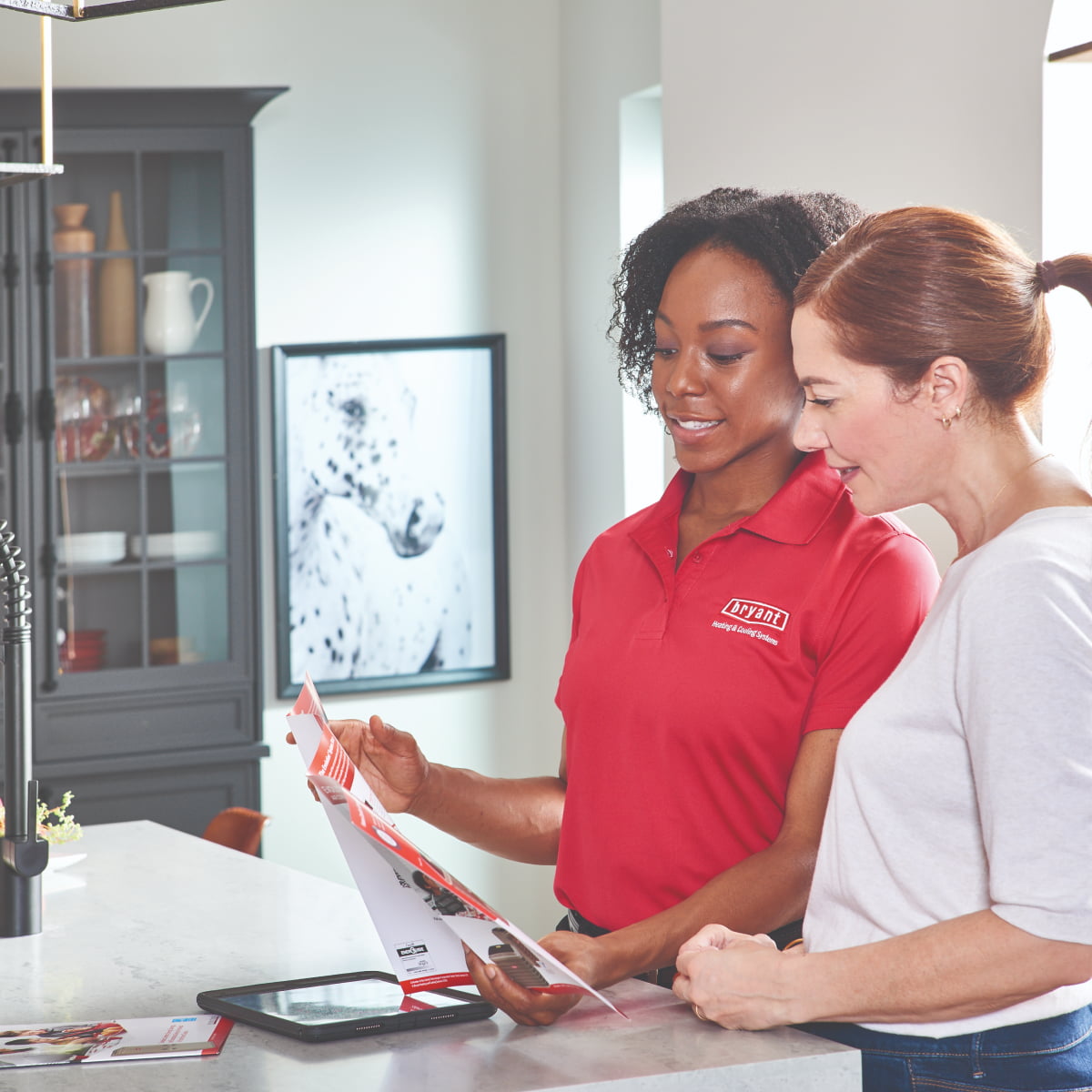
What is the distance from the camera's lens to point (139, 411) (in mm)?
4141

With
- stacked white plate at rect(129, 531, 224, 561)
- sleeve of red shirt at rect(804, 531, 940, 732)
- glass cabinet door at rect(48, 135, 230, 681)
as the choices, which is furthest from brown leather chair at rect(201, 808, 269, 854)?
sleeve of red shirt at rect(804, 531, 940, 732)

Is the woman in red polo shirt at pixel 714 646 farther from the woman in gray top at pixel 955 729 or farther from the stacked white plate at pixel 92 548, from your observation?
the stacked white plate at pixel 92 548

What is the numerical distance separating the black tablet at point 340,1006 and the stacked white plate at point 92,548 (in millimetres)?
2662

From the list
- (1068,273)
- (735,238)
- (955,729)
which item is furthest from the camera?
(735,238)

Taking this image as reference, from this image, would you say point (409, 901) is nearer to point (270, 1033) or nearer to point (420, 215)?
point (270, 1033)

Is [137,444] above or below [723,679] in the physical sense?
above

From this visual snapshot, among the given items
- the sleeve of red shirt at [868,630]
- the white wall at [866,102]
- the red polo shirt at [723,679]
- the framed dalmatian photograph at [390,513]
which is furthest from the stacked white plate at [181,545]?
the sleeve of red shirt at [868,630]

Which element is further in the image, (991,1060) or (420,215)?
(420,215)

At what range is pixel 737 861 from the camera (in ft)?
5.56

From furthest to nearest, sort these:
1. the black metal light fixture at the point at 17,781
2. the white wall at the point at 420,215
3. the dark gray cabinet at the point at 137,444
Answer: the white wall at the point at 420,215
the dark gray cabinet at the point at 137,444
the black metal light fixture at the point at 17,781

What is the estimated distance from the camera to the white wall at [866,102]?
8.77 feet

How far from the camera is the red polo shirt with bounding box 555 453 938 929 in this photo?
1.63 meters

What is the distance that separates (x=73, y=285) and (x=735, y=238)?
8.96 ft

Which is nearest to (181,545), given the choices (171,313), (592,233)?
(171,313)
